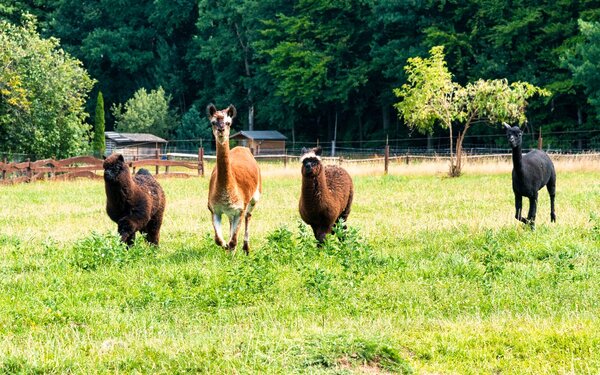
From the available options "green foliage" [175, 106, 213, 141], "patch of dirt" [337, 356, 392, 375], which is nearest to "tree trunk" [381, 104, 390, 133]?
"green foliage" [175, 106, 213, 141]

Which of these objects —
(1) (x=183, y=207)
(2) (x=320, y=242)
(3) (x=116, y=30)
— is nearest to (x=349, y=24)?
(3) (x=116, y=30)

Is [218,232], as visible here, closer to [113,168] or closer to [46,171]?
[113,168]

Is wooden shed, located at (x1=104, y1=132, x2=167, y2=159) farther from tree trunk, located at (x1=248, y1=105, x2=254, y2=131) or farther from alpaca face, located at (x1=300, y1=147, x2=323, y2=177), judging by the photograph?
alpaca face, located at (x1=300, y1=147, x2=323, y2=177)

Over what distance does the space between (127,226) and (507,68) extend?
42.9 metres

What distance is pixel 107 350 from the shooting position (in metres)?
6.23

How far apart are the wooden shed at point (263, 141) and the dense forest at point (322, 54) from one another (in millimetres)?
1910

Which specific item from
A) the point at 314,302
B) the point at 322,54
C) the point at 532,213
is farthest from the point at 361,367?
the point at 322,54

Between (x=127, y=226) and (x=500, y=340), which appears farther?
(x=127, y=226)

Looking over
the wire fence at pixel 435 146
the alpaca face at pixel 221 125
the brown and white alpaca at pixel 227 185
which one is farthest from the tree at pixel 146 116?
the alpaca face at pixel 221 125

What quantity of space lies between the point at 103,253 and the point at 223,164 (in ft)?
6.74

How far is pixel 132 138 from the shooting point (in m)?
61.9

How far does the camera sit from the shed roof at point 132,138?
201 feet

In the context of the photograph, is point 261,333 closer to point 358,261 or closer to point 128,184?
point 358,261

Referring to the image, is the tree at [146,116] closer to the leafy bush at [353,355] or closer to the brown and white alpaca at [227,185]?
the brown and white alpaca at [227,185]
